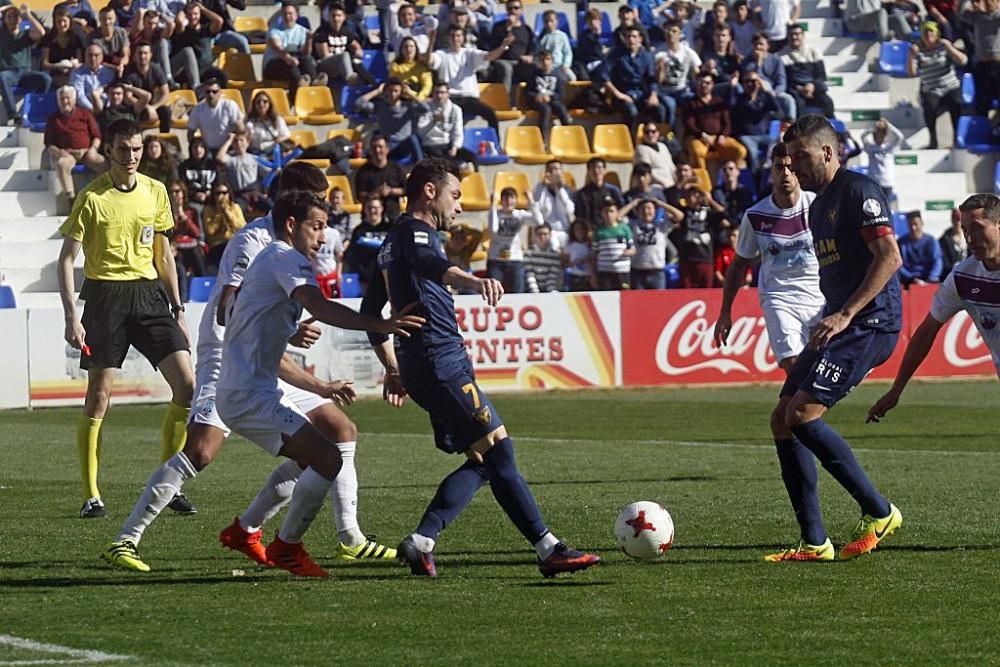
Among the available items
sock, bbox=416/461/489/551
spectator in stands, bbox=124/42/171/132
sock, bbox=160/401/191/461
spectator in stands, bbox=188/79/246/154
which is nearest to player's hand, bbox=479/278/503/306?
sock, bbox=416/461/489/551

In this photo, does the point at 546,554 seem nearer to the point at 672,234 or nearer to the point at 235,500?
the point at 235,500

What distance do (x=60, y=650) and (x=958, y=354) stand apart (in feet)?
66.2

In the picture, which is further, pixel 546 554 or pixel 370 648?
pixel 546 554

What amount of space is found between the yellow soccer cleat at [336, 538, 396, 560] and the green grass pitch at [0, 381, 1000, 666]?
0.19 m

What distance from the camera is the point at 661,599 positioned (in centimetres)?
768

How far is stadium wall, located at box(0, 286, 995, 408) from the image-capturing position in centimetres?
2158

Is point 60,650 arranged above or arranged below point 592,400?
above

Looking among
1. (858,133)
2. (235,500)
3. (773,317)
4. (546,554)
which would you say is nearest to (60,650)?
(546,554)

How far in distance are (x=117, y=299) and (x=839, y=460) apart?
16.1ft

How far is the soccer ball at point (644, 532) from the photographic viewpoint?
8672 millimetres

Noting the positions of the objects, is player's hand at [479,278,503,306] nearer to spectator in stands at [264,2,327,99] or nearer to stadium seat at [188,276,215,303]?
stadium seat at [188,276,215,303]

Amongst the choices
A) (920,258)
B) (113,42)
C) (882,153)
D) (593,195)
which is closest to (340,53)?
(113,42)

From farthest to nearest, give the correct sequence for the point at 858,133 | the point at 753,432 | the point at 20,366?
the point at 858,133
the point at 20,366
the point at 753,432

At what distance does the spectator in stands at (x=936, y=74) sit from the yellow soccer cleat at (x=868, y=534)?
74.8ft
